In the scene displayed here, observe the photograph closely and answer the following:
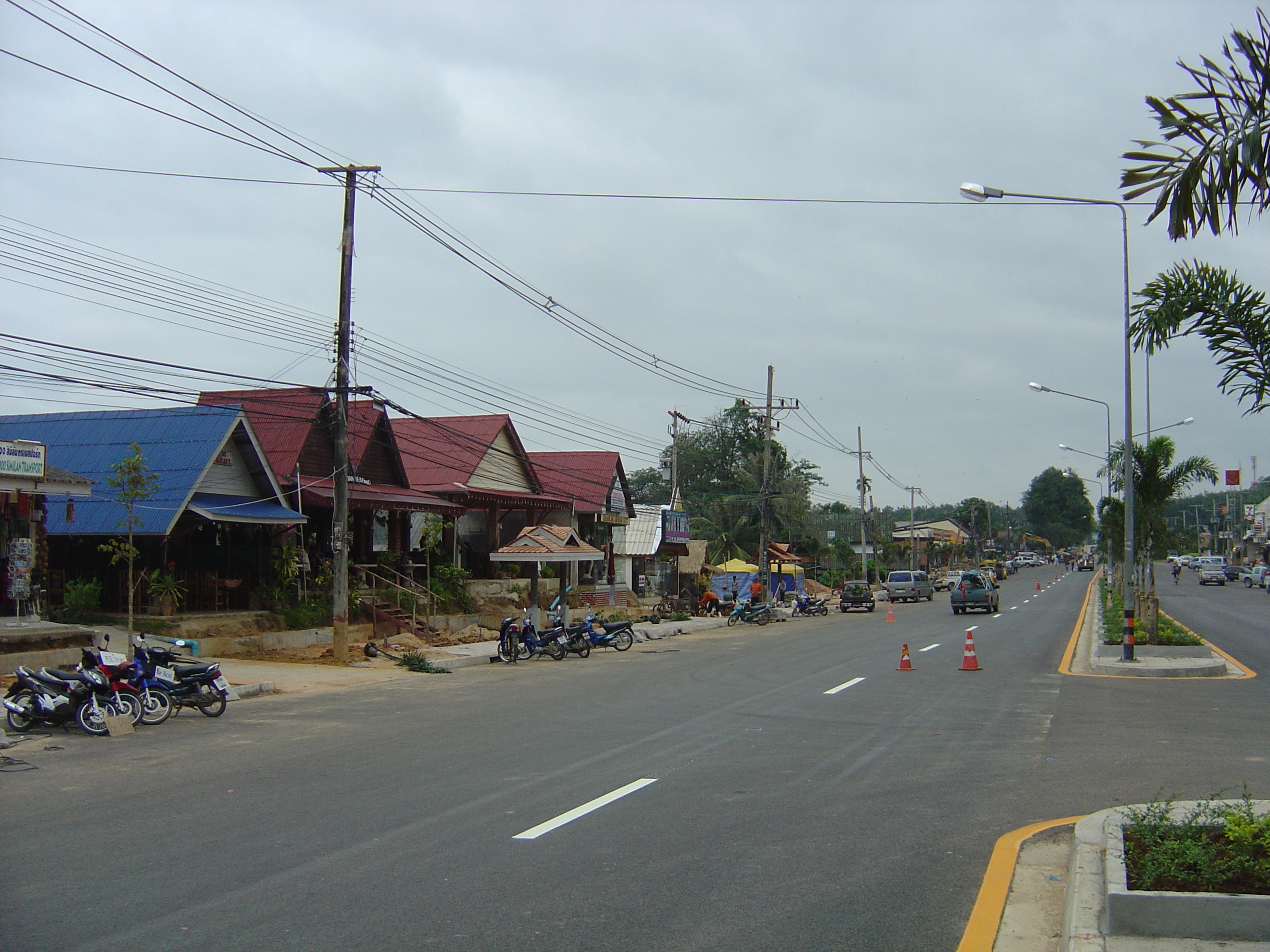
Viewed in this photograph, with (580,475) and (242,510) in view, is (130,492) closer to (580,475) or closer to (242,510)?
(242,510)

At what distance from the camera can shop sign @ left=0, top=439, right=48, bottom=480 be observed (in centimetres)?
1788

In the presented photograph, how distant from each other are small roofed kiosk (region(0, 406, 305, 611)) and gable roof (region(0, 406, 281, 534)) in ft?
0.08

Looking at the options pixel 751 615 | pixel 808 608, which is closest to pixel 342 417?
pixel 751 615

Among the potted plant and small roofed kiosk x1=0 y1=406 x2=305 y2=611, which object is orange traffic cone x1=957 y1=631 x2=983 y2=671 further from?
the potted plant

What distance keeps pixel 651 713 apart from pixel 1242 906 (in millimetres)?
9562

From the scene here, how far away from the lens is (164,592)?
21922 millimetres

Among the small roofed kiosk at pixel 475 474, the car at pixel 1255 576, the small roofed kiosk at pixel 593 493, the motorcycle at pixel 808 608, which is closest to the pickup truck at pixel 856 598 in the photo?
the motorcycle at pixel 808 608

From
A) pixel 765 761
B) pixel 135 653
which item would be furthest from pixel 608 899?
pixel 135 653

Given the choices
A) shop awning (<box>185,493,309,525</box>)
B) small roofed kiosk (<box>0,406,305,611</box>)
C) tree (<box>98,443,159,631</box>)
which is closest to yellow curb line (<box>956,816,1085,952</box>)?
tree (<box>98,443,159,631</box>)

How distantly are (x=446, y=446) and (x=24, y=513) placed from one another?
1795cm

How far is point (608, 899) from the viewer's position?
5.89m

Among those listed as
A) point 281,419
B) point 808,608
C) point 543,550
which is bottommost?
point 808,608

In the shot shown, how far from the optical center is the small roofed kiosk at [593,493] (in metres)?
42.7

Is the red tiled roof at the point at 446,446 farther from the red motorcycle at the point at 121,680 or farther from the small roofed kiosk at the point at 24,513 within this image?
the red motorcycle at the point at 121,680
